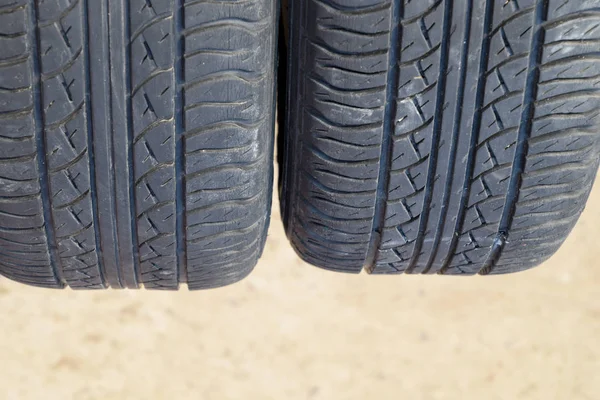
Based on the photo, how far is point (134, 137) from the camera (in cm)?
149

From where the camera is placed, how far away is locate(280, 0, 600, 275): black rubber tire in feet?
4.75

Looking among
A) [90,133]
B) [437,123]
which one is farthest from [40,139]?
[437,123]

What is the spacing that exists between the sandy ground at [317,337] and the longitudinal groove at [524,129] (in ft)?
2.44

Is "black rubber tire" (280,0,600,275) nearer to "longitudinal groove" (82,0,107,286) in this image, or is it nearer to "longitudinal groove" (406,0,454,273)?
"longitudinal groove" (406,0,454,273)

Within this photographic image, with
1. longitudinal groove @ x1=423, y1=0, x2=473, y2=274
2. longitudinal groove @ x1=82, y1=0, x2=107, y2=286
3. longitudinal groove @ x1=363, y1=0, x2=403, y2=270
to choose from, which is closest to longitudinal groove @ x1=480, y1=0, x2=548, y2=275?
longitudinal groove @ x1=423, y1=0, x2=473, y2=274

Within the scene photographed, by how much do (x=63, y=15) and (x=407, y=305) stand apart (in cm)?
158

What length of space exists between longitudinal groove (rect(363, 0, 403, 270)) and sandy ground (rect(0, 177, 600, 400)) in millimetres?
735

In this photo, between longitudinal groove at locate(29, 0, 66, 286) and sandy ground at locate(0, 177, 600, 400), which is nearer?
longitudinal groove at locate(29, 0, 66, 286)

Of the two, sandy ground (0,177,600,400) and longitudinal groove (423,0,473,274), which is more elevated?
longitudinal groove (423,0,473,274)

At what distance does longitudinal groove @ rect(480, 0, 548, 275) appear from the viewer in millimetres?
1450

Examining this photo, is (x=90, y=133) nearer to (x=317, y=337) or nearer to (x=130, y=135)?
(x=130, y=135)

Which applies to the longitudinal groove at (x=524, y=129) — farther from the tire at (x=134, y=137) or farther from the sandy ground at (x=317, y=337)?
the sandy ground at (x=317, y=337)

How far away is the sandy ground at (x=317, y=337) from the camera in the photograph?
7.91 ft

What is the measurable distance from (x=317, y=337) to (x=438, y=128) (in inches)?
45.3
